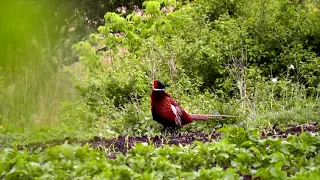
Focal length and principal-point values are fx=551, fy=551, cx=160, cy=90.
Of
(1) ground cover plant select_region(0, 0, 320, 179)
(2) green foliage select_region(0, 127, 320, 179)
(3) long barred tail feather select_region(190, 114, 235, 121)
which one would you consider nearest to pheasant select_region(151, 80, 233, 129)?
(3) long barred tail feather select_region(190, 114, 235, 121)

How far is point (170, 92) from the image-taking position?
25.7 ft

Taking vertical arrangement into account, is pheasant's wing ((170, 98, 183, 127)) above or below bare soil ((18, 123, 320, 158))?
above

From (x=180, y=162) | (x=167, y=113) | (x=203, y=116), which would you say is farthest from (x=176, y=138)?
(x=180, y=162)

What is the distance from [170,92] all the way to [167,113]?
208 centimetres

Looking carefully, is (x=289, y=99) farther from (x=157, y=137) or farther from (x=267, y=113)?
(x=157, y=137)

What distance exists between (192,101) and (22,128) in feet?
9.27

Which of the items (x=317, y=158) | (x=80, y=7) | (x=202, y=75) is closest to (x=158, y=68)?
(x=202, y=75)

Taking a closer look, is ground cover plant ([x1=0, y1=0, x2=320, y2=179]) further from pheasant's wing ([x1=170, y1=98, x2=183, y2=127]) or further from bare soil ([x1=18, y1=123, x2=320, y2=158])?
pheasant's wing ([x1=170, y1=98, x2=183, y2=127])

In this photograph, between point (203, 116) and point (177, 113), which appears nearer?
point (177, 113)

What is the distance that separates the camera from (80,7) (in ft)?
4.61

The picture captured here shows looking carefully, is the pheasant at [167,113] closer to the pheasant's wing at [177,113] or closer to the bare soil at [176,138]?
the pheasant's wing at [177,113]

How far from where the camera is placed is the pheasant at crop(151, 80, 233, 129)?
228 inches

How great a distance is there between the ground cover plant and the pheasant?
135 millimetres

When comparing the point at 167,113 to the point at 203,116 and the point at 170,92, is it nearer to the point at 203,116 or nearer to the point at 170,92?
the point at 203,116
